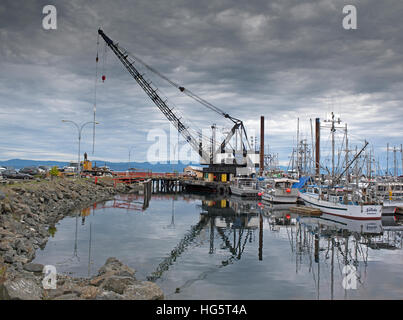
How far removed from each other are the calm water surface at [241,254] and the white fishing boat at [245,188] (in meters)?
29.6

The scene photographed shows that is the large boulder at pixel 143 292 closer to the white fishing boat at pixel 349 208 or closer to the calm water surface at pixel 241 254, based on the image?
the calm water surface at pixel 241 254

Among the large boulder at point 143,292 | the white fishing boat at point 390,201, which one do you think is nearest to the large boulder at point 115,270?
the large boulder at point 143,292

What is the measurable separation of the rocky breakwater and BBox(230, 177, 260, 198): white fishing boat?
39164mm

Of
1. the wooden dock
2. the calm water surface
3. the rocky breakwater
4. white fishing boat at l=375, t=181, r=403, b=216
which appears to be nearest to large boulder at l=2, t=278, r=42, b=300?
the rocky breakwater

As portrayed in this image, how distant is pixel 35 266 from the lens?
1788 centimetres

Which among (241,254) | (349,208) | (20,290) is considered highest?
(349,208)

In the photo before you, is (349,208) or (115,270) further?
(349,208)

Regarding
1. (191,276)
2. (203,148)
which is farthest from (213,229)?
(203,148)

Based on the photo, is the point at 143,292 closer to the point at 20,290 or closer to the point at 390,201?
the point at 20,290

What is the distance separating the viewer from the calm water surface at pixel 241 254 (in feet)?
57.3

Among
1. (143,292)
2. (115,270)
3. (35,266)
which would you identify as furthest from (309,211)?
(35,266)

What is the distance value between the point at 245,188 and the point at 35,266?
58056 millimetres
